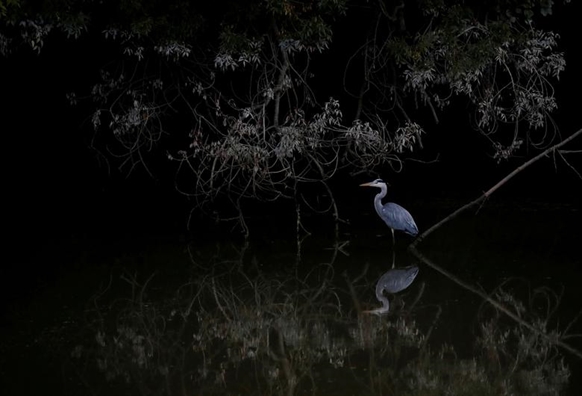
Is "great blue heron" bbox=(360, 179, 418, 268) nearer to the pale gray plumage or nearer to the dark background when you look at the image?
the pale gray plumage

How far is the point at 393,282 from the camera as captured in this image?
7.48 m

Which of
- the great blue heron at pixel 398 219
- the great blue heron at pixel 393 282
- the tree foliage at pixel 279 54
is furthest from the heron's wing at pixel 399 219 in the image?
the great blue heron at pixel 393 282

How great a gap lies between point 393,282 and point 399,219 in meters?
1.33

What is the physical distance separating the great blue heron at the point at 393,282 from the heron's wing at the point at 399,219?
0.80 meters

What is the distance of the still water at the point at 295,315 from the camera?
215 inches

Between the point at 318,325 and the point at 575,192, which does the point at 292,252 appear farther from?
the point at 575,192

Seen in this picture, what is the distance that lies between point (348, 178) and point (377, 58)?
319cm

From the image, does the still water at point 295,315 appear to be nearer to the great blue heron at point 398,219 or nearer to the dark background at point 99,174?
the great blue heron at point 398,219

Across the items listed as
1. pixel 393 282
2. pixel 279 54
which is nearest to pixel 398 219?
pixel 393 282

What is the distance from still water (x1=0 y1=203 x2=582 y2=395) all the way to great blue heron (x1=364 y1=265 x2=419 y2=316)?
0.23 ft

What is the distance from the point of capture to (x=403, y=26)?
9086 mm

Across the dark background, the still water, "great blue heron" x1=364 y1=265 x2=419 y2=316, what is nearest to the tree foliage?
the still water

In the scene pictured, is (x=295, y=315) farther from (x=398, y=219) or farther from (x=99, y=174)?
(x=99, y=174)

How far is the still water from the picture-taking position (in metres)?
5.46
